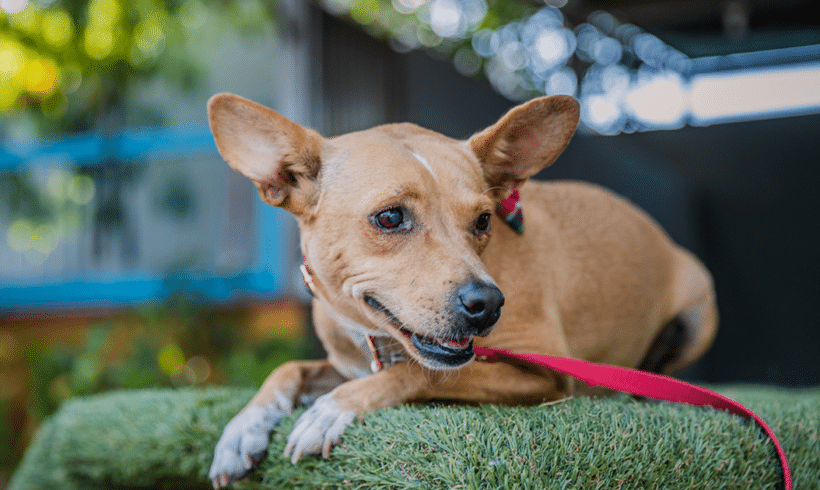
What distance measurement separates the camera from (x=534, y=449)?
1.32m

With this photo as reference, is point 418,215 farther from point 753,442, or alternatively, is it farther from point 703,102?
point 703,102

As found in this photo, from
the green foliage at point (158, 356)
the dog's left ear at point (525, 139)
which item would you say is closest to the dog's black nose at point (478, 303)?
the dog's left ear at point (525, 139)

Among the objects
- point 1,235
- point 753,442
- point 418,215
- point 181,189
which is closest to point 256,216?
point 181,189

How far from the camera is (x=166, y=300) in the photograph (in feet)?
15.5

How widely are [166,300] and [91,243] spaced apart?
6.24 ft

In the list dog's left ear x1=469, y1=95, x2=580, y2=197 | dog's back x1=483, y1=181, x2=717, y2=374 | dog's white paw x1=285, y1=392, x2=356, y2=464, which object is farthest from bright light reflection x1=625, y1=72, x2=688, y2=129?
dog's white paw x1=285, y1=392, x2=356, y2=464

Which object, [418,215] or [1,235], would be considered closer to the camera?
[418,215]

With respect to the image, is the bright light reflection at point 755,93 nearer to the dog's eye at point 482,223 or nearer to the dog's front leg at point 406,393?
the dog's eye at point 482,223

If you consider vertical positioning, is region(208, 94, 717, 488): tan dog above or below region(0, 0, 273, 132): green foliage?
below

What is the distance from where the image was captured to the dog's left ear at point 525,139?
170 centimetres

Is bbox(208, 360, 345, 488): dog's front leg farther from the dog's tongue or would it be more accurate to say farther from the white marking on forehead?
the white marking on forehead

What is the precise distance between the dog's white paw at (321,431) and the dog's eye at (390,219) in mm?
480

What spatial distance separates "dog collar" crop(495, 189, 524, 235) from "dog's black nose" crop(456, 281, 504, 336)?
60 cm

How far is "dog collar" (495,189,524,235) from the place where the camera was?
6.36 feet
